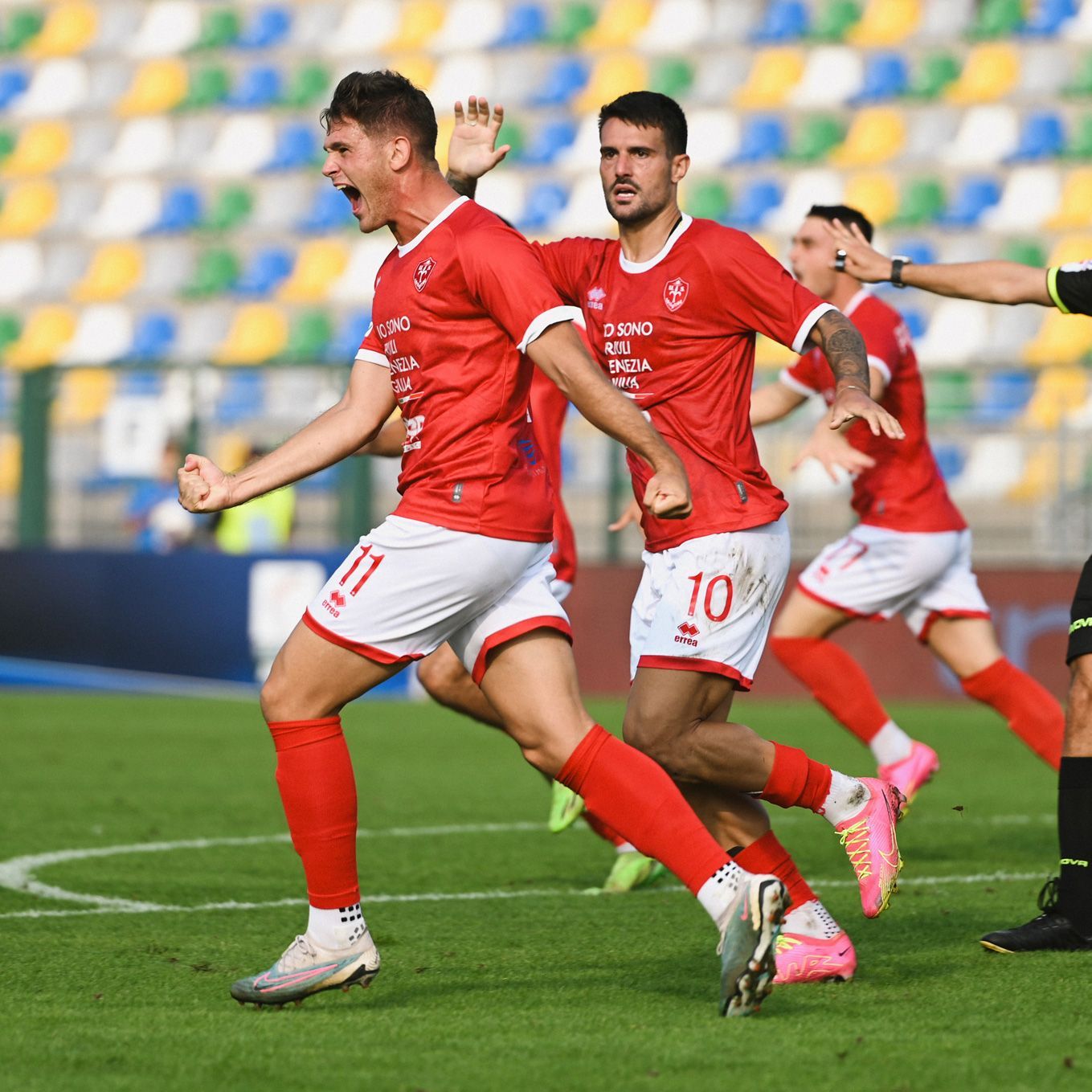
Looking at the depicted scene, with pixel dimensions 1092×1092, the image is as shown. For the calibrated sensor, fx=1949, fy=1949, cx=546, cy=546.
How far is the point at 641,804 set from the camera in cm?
446

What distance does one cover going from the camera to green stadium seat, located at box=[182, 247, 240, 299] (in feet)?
77.2

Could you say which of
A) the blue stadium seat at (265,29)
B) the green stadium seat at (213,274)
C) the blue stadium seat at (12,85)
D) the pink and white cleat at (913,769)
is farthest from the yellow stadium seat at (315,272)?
the pink and white cleat at (913,769)

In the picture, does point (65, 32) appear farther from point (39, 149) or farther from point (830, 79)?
point (830, 79)

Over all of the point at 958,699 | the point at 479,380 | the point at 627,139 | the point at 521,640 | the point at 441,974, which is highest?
the point at 627,139

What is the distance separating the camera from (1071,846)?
5418 millimetres

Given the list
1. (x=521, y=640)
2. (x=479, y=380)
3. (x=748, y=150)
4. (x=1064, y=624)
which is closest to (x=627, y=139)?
(x=479, y=380)

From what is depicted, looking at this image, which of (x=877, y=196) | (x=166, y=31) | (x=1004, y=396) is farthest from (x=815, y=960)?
(x=166, y=31)

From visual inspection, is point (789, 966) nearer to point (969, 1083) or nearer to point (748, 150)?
point (969, 1083)

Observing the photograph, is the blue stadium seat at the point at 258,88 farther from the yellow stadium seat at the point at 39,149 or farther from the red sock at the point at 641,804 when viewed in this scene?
the red sock at the point at 641,804

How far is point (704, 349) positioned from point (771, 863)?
1381 millimetres

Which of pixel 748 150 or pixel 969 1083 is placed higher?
pixel 748 150

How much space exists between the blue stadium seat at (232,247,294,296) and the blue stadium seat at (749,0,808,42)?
618 cm

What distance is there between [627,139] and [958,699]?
1032 cm

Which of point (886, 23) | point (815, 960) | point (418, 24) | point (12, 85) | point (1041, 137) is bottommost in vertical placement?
point (815, 960)
